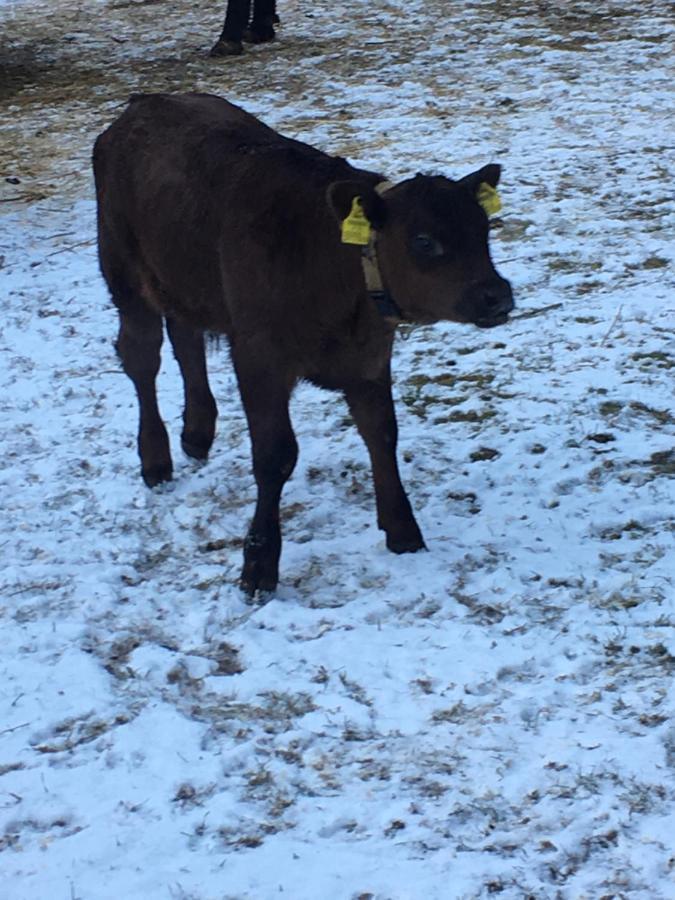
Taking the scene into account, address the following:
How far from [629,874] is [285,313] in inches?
93.5

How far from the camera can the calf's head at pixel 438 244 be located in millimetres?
4383

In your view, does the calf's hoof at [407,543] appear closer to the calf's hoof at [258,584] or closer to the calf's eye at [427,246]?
the calf's hoof at [258,584]

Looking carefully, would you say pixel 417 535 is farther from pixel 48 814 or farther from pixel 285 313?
pixel 48 814

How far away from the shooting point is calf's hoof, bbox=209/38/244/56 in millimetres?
13672

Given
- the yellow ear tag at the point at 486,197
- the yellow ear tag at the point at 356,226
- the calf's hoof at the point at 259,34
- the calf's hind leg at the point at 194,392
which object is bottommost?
the calf's hind leg at the point at 194,392

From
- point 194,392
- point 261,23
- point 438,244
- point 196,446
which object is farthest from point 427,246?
point 261,23

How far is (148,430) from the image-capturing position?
19.4 ft

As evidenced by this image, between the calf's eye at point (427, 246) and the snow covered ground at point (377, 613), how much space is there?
137cm

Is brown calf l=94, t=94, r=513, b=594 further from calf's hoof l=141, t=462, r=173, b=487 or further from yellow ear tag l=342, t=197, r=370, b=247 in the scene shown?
calf's hoof l=141, t=462, r=173, b=487

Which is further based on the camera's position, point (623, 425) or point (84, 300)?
Result: point (84, 300)

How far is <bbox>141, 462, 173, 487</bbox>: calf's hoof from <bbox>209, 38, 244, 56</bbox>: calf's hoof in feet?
29.5

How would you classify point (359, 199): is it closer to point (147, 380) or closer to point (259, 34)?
point (147, 380)

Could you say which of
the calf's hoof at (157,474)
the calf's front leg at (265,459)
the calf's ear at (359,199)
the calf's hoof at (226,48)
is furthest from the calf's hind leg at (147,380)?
the calf's hoof at (226,48)

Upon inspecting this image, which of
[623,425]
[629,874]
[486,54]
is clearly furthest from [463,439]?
[486,54]
